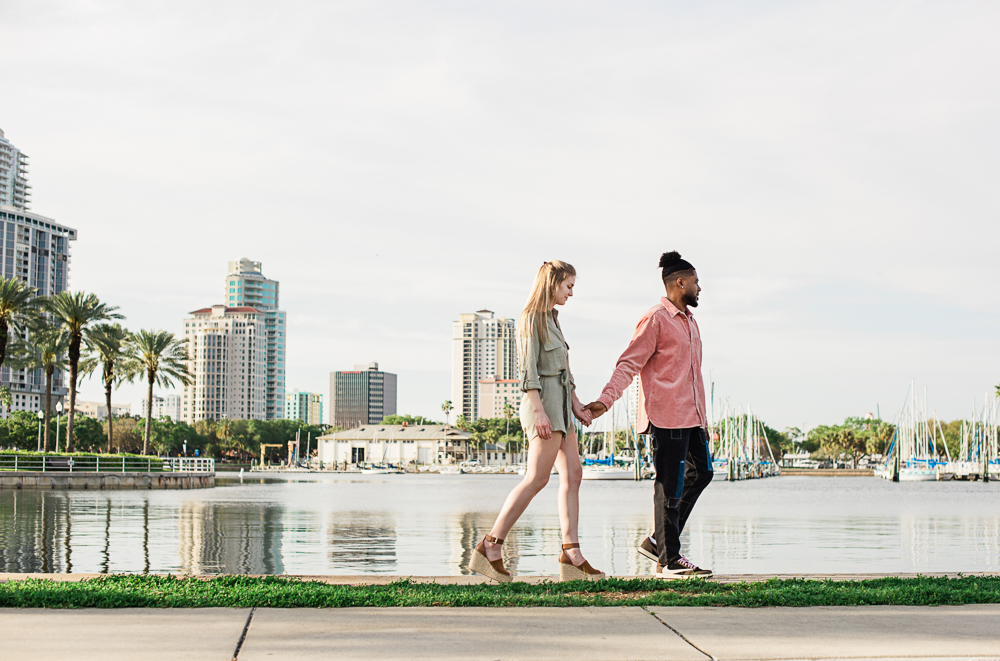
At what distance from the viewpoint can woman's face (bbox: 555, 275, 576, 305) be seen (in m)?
6.43

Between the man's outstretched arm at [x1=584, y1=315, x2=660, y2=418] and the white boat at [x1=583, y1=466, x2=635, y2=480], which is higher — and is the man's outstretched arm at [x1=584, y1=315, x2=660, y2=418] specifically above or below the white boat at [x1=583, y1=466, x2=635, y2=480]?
above

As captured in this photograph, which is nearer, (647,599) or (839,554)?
(647,599)

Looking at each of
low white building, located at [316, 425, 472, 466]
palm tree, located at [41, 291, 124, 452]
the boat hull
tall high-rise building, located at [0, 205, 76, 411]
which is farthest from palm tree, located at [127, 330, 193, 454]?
tall high-rise building, located at [0, 205, 76, 411]

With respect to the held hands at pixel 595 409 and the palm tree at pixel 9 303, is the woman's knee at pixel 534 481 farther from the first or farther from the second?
the palm tree at pixel 9 303

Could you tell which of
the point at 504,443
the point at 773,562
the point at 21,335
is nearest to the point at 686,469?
the point at 773,562

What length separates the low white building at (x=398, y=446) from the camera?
6772 inches

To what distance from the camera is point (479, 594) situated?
5.32 meters

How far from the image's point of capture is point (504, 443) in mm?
171750

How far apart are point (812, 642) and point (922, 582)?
87.3 inches

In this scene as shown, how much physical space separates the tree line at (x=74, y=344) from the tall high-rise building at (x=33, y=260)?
390 feet

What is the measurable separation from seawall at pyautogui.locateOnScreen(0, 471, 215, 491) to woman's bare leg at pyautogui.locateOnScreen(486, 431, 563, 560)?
122 feet

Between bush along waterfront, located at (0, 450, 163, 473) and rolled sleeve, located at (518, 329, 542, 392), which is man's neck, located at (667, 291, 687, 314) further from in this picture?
bush along waterfront, located at (0, 450, 163, 473)

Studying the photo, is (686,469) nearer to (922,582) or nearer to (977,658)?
(922,582)

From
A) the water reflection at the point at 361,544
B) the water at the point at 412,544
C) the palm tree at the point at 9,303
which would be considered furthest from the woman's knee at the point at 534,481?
the palm tree at the point at 9,303
